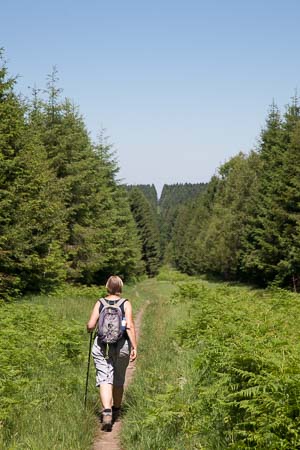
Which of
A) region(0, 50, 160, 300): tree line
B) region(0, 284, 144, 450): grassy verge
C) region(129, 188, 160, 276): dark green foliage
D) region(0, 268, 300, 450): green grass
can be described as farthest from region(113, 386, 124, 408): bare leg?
region(129, 188, 160, 276): dark green foliage

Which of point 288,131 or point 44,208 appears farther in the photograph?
point 288,131

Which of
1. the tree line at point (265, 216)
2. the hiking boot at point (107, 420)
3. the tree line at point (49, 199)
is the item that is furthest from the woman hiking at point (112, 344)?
the tree line at point (265, 216)

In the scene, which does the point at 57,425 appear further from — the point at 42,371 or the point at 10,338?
the point at 10,338

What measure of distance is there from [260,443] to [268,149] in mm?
Result: 47124

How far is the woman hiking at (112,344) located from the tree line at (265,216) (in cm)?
2636

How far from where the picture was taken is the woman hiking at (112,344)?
7684mm

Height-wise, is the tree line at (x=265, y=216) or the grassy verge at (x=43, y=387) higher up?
the tree line at (x=265, y=216)

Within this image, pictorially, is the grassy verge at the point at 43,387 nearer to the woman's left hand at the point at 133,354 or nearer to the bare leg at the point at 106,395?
the bare leg at the point at 106,395

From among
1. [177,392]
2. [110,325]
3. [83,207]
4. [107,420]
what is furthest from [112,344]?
[83,207]

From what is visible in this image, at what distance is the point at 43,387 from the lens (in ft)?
27.8

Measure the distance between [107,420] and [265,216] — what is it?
34015mm

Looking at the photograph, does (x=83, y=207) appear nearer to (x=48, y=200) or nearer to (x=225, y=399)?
(x=48, y=200)

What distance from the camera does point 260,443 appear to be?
472 centimetres

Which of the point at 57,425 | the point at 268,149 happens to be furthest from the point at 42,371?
the point at 268,149
